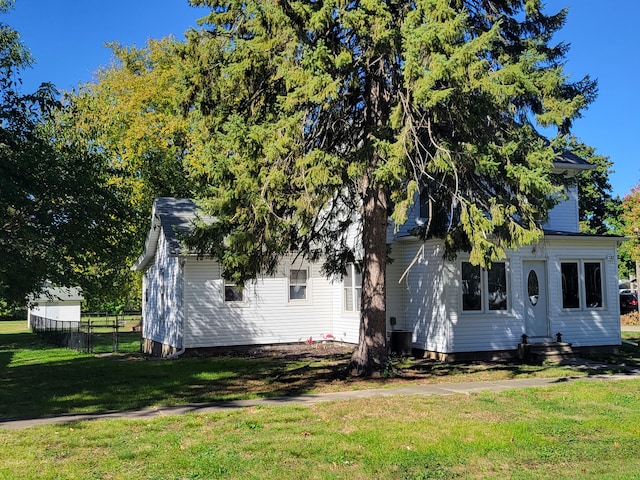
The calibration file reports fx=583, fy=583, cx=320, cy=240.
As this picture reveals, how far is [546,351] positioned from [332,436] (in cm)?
1059

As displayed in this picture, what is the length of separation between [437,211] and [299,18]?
5922mm

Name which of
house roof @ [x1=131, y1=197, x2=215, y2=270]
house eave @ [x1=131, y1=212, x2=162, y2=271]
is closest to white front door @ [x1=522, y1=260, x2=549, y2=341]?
house roof @ [x1=131, y1=197, x2=215, y2=270]

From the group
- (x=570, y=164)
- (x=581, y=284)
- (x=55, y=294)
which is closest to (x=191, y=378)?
(x=581, y=284)

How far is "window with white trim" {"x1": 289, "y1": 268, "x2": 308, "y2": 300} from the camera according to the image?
20.3 metres

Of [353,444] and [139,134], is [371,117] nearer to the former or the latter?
[353,444]

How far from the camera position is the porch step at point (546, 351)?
53.0 feet

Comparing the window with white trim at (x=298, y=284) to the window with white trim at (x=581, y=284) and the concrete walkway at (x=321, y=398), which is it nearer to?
the window with white trim at (x=581, y=284)

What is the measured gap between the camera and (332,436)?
7.73 metres

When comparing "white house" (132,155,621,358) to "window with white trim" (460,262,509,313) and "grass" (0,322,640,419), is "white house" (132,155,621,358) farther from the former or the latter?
"grass" (0,322,640,419)

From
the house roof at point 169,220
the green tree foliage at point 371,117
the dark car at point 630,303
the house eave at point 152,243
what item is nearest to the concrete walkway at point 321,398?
the green tree foliage at point 371,117

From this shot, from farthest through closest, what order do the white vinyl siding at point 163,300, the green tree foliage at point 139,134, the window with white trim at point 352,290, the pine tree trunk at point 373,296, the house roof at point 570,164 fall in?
the green tree foliage at point 139,134, the window with white trim at point 352,290, the house roof at point 570,164, the white vinyl siding at point 163,300, the pine tree trunk at point 373,296

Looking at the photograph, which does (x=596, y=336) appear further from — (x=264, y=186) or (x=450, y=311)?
(x=264, y=186)

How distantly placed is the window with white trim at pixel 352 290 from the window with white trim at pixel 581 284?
6.38 meters

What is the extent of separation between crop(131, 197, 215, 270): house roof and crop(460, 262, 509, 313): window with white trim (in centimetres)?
871
